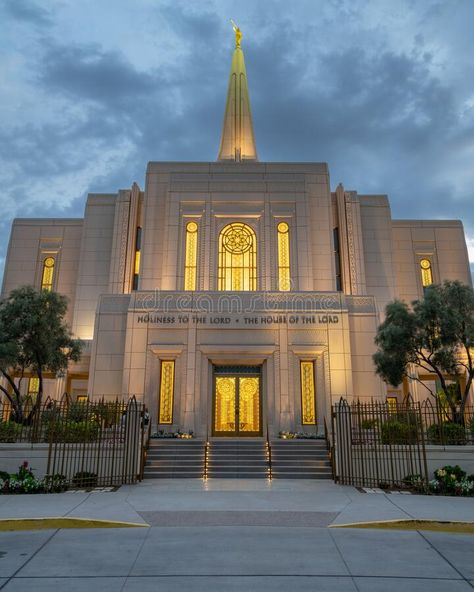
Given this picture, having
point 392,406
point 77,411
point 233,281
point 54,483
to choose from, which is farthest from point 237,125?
point 54,483

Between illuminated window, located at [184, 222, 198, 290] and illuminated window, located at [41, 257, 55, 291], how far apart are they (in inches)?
393

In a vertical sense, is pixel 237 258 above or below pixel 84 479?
above

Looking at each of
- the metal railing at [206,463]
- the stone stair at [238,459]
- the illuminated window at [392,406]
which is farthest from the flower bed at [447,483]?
the metal railing at [206,463]

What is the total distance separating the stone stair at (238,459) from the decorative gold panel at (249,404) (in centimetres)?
393

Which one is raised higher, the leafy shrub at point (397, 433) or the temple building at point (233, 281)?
the temple building at point (233, 281)

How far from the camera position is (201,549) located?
7250mm

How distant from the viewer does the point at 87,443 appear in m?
14.4

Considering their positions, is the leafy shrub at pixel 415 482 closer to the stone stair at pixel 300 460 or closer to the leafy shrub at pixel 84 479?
the stone stair at pixel 300 460

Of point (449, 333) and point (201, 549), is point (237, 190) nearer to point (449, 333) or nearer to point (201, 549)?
point (449, 333)

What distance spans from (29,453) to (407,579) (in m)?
11.4

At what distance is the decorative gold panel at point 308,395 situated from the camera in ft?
73.2

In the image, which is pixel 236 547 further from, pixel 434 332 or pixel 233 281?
pixel 233 281

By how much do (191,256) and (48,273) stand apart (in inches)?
417

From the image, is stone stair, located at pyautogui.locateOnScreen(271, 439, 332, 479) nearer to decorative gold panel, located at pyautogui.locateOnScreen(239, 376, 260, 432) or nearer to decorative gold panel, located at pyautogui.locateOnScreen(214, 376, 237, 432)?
decorative gold panel, located at pyautogui.locateOnScreen(239, 376, 260, 432)
